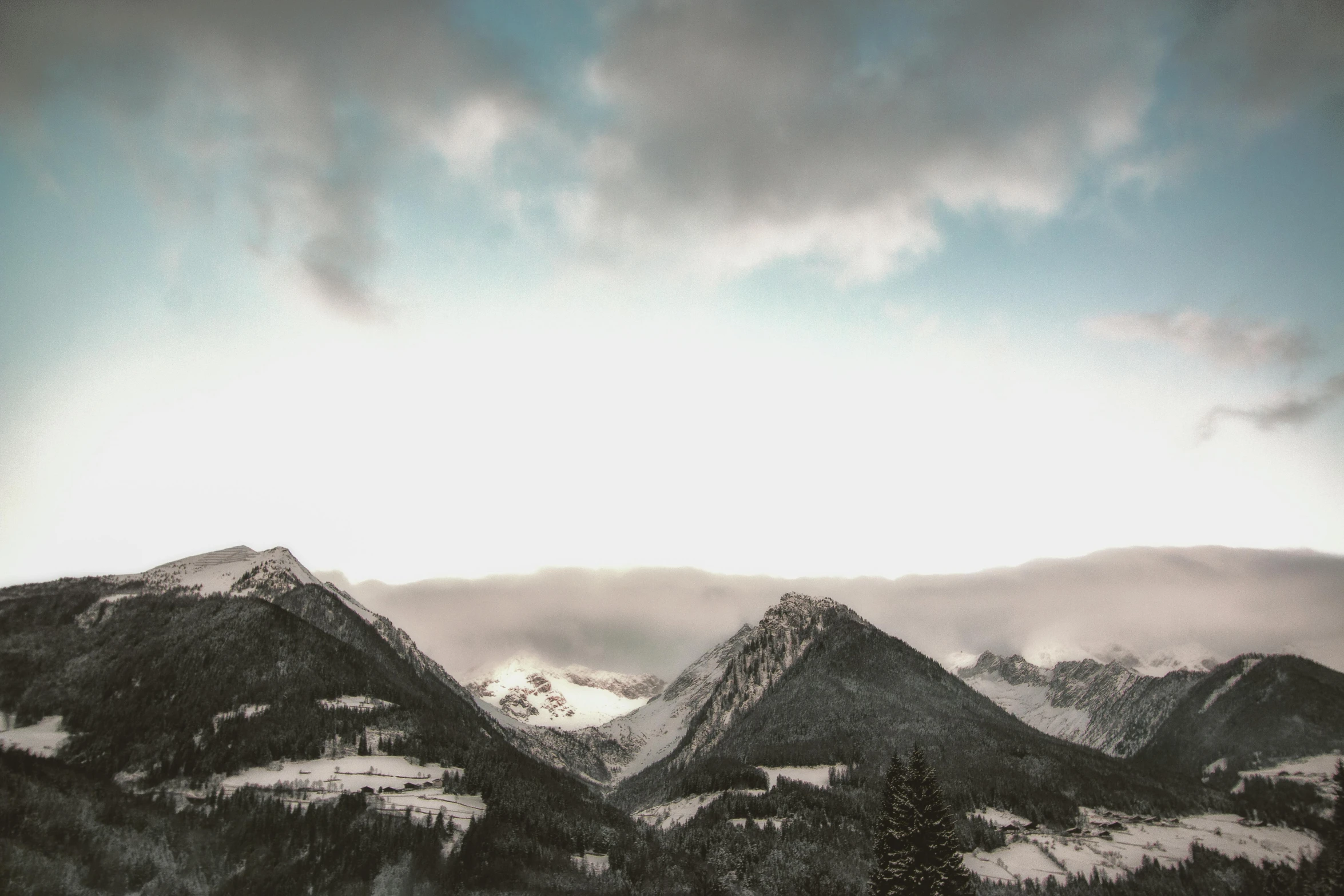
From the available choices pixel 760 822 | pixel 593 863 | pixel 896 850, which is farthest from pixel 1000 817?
pixel 896 850

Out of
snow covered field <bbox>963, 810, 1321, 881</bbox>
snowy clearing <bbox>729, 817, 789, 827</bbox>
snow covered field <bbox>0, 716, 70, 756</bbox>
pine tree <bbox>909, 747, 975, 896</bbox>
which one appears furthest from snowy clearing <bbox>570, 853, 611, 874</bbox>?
snow covered field <bbox>0, 716, 70, 756</bbox>

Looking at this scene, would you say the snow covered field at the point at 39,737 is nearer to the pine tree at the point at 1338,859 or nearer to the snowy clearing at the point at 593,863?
the snowy clearing at the point at 593,863

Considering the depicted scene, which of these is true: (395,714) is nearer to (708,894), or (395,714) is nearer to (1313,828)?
(708,894)

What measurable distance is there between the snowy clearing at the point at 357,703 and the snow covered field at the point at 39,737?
5332 cm

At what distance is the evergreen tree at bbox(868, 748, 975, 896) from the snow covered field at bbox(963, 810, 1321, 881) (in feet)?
264

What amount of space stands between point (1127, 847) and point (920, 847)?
11983 cm

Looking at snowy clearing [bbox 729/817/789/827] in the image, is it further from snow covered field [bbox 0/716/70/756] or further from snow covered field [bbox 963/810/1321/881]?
snow covered field [bbox 0/716/70/756]

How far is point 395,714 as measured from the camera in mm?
176125

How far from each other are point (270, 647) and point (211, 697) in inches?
716

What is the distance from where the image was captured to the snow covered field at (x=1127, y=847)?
146m

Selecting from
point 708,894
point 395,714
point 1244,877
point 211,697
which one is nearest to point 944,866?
point 708,894

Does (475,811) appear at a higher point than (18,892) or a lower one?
lower

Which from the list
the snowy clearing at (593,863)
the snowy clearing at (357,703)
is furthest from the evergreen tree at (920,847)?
the snowy clearing at (357,703)

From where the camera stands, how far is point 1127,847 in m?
158
